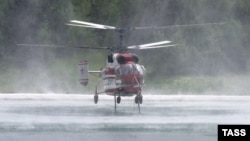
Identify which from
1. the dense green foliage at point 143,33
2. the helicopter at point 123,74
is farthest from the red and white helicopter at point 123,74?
the dense green foliage at point 143,33

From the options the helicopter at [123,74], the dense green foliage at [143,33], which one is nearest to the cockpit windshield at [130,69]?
the helicopter at [123,74]

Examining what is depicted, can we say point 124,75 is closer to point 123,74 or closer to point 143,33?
point 123,74

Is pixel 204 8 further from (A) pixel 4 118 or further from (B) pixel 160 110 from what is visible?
(A) pixel 4 118

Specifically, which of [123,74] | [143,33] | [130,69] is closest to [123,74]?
[123,74]

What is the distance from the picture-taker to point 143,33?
2228 inches

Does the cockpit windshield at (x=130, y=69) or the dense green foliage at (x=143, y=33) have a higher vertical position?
the dense green foliage at (x=143, y=33)

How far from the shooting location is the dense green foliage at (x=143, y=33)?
179 ft

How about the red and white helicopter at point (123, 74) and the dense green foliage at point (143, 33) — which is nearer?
the red and white helicopter at point (123, 74)

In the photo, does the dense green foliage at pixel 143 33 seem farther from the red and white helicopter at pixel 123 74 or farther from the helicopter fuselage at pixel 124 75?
the helicopter fuselage at pixel 124 75

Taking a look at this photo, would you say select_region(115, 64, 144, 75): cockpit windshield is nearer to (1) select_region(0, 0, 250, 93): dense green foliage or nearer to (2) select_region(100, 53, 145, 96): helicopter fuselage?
(2) select_region(100, 53, 145, 96): helicopter fuselage

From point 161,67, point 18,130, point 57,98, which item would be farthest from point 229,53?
point 18,130

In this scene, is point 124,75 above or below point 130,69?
below

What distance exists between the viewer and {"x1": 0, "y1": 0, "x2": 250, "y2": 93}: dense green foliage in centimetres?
5469

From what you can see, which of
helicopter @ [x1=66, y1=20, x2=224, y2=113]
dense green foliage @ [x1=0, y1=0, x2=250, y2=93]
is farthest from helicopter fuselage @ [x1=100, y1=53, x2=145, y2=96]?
dense green foliage @ [x1=0, y1=0, x2=250, y2=93]
